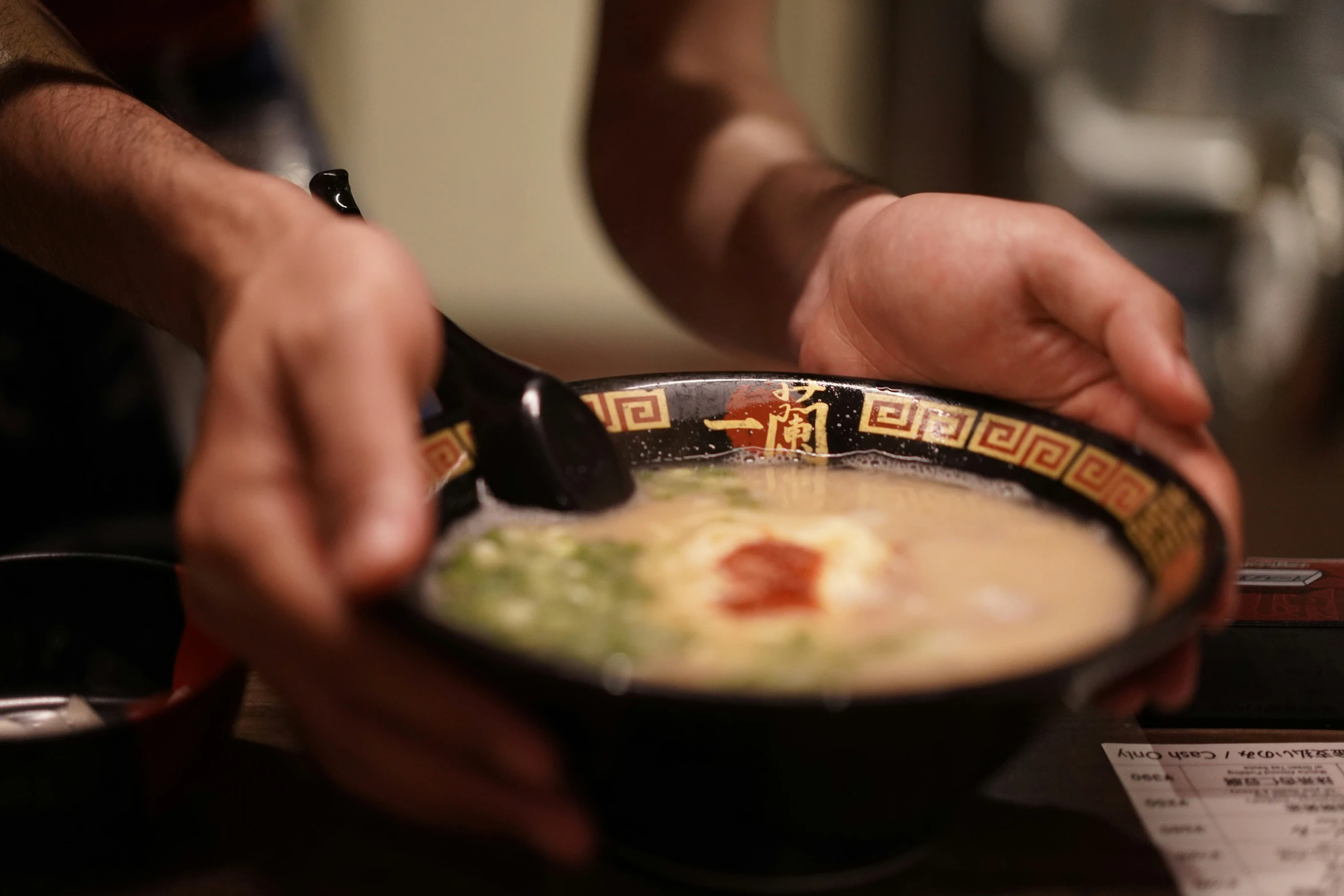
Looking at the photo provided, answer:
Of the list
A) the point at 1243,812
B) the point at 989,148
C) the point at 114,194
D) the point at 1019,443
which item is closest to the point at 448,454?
the point at 114,194

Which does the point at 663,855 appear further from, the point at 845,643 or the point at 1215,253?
the point at 1215,253

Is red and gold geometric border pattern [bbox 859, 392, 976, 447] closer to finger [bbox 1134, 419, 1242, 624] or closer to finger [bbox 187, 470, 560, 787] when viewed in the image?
finger [bbox 1134, 419, 1242, 624]

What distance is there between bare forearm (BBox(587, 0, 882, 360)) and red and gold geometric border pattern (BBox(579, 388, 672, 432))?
2.20 ft

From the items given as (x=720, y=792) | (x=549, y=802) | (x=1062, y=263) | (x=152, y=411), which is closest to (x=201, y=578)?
(x=549, y=802)

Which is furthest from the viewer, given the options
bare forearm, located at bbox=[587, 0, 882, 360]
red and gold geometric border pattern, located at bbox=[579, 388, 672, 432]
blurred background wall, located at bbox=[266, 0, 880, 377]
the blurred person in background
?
blurred background wall, located at bbox=[266, 0, 880, 377]

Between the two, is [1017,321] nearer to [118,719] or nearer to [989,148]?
[118,719]

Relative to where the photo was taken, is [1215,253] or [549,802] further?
[1215,253]

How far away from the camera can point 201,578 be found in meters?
0.92

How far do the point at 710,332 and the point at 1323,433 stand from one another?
8.27 feet

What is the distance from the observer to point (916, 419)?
133 centimetres

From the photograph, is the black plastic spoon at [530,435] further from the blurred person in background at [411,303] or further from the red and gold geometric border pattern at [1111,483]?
the red and gold geometric border pattern at [1111,483]

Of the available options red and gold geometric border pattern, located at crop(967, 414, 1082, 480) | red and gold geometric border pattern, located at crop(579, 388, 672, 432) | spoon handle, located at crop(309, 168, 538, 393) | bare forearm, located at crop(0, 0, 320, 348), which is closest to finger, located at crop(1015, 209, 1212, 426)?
red and gold geometric border pattern, located at crop(967, 414, 1082, 480)

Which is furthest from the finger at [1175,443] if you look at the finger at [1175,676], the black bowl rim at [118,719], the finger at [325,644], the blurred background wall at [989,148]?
the blurred background wall at [989,148]

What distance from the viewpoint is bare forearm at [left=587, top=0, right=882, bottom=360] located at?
2100 mm
